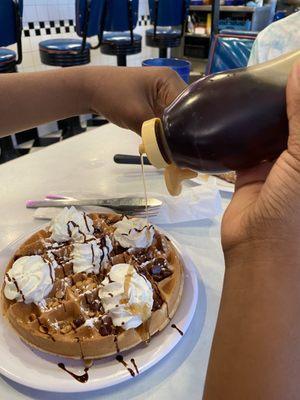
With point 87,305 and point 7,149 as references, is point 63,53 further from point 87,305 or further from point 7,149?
point 87,305

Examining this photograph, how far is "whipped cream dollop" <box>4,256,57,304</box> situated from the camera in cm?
59

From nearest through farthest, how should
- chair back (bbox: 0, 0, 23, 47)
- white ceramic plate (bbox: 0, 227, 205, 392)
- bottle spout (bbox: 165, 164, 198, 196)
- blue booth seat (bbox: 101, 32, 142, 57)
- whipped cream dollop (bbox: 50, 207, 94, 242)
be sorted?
white ceramic plate (bbox: 0, 227, 205, 392) → bottle spout (bbox: 165, 164, 198, 196) → whipped cream dollop (bbox: 50, 207, 94, 242) → chair back (bbox: 0, 0, 23, 47) → blue booth seat (bbox: 101, 32, 142, 57)

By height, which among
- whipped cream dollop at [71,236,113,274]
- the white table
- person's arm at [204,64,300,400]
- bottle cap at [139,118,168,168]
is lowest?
the white table

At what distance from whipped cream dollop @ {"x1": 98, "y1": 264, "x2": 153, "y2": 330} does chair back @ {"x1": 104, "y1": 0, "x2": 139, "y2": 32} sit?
104 inches

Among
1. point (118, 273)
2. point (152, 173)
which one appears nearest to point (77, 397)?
point (118, 273)

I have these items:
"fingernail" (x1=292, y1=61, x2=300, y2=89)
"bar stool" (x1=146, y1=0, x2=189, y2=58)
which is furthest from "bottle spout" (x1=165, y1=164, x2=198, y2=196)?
"bar stool" (x1=146, y1=0, x2=189, y2=58)

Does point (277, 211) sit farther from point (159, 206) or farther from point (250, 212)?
point (159, 206)

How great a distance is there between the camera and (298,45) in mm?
1321

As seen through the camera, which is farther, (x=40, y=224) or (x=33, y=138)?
(x=33, y=138)

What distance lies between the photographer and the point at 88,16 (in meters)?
2.39

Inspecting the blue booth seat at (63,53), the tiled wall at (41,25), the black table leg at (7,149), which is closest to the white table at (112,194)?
the blue booth seat at (63,53)

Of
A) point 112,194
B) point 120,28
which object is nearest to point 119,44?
point 120,28

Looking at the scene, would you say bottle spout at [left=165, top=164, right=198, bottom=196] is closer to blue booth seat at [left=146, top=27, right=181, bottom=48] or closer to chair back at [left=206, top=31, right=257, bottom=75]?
chair back at [left=206, top=31, right=257, bottom=75]

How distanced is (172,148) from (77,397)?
1.35ft
